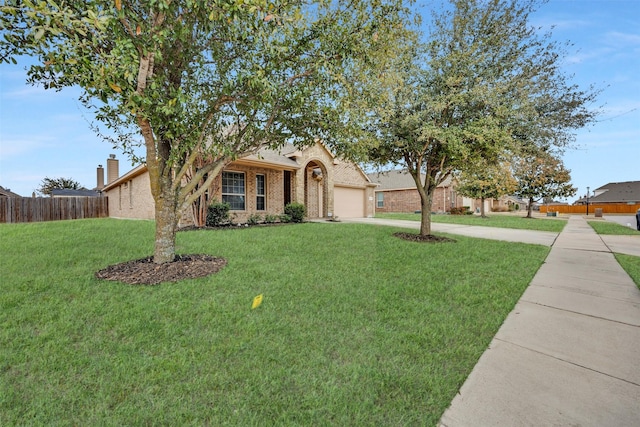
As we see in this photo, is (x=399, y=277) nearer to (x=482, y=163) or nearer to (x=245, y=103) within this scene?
(x=245, y=103)

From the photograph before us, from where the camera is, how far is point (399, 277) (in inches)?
199

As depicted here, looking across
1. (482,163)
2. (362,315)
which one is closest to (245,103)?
(362,315)

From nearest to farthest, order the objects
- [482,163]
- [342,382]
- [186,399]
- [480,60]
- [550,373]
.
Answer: [186,399], [342,382], [550,373], [480,60], [482,163]

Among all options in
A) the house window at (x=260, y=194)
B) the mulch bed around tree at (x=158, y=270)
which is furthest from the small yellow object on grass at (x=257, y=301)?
the house window at (x=260, y=194)

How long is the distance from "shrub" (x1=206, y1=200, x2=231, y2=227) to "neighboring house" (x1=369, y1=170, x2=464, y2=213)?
20303mm

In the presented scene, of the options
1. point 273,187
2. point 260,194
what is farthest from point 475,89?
point 260,194

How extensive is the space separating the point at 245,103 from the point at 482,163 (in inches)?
297

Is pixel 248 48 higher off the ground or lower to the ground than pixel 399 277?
higher

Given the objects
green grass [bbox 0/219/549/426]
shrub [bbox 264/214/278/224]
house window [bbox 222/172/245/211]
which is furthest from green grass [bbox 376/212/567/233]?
green grass [bbox 0/219/549/426]

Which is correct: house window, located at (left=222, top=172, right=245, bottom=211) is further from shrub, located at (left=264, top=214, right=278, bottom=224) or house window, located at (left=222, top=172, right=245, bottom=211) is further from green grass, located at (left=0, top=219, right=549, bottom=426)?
green grass, located at (left=0, top=219, right=549, bottom=426)

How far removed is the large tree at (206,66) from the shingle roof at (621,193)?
2628 inches

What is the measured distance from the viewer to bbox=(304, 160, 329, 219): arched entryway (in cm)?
1673

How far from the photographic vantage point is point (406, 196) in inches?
1210

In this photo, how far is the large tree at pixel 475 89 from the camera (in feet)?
24.5
